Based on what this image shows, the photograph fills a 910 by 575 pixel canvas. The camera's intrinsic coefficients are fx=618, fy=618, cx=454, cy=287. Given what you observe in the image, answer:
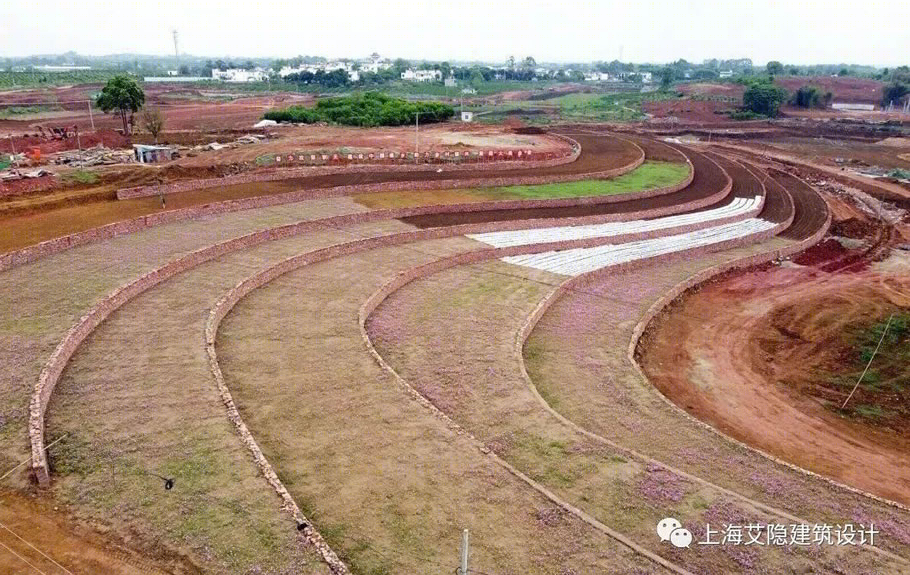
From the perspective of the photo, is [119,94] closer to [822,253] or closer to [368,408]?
[368,408]

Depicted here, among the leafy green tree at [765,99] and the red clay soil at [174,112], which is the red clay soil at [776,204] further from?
the leafy green tree at [765,99]

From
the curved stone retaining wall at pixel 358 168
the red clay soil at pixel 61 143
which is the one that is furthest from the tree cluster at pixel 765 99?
the red clay soil at pixel 61 143

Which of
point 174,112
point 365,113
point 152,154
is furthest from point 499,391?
point 174,112

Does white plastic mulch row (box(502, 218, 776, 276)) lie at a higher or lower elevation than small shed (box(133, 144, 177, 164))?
lower

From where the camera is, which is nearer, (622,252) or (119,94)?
(622,252)

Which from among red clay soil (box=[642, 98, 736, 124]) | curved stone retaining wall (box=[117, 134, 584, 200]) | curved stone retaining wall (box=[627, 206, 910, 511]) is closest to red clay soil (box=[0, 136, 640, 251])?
curved stone retaining wall (box=[117, 134, 584, 200])

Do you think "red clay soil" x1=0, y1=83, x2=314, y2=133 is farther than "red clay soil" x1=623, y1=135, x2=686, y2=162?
Yes

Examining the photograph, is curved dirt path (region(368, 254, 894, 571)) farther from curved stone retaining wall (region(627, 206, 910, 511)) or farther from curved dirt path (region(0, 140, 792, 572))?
curved dirt path (region(0, 140, 792, 572))
